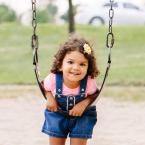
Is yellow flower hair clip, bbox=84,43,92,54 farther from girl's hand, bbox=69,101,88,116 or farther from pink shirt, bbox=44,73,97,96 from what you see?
girl's hand, bbox=69,101,88,116

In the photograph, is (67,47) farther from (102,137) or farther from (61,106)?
(102,137)

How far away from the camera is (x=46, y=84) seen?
195 inches

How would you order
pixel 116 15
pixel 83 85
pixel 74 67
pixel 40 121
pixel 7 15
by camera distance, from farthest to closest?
pixel 7 15 < pixel 116 15 < pixel 40 121 < pixel 83 85 < pixel 74 67

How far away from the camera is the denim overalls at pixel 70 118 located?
492 centimetres

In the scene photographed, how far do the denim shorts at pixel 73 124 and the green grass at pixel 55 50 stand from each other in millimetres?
7197

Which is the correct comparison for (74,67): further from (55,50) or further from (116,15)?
(116,15)

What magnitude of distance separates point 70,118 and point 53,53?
11989 mm

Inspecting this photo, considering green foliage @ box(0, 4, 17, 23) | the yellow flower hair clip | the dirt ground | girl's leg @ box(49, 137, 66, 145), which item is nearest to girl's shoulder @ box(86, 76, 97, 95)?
the yellow flower hair clip

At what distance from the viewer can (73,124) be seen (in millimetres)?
4953

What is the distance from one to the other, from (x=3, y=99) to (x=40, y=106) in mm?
1026

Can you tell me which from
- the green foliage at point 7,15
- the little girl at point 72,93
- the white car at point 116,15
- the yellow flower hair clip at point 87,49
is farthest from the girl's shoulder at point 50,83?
the green foliage at point 7,15

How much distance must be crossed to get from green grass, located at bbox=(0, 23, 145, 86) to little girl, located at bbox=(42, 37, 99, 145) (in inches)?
284

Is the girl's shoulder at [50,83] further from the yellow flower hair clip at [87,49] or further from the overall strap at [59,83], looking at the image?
the yellow flower hair clip at [87,49]

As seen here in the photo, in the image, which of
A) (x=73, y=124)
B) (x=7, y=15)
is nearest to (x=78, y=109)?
(x=73, y=124)
